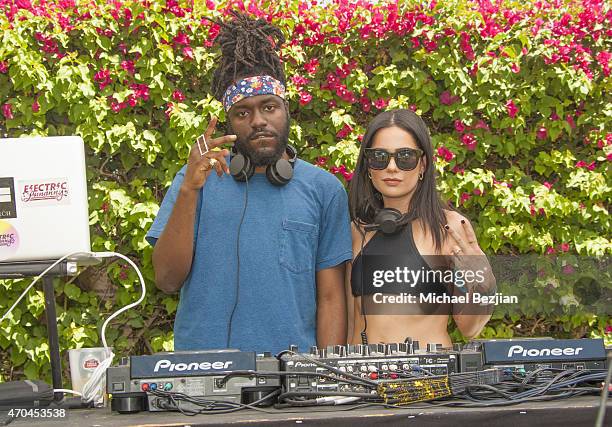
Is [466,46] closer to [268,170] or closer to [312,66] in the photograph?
[312,66]

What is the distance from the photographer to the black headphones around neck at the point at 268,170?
3.10m

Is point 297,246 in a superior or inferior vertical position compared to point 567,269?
superior

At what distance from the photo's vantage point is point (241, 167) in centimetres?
310

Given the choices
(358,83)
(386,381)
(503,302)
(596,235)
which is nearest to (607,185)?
(596,235)

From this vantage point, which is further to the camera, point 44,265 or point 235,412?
point 44,265

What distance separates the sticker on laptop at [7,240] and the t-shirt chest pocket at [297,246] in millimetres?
975

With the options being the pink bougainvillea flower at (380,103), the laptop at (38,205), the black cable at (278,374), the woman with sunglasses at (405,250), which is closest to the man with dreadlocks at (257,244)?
the woman with sunglasses at (405,250)

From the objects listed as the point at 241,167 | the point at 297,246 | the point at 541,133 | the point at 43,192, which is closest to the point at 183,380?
the point at 43,192

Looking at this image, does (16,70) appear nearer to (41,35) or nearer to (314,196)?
(41,35)

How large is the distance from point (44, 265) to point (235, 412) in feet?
3.38

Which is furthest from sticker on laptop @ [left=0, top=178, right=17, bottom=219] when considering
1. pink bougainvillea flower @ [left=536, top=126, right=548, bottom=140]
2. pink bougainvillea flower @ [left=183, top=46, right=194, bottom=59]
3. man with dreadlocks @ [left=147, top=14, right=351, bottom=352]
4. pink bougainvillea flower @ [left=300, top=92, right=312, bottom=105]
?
pink bougainvillea flower @ [left=536, top=126, right=548, bottom=140]

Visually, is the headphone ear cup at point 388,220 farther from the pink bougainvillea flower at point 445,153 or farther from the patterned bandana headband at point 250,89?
the pink bougainvillea flower at point 445,153

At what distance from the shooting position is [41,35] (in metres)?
4.29

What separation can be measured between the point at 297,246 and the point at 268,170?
330 millimetres
